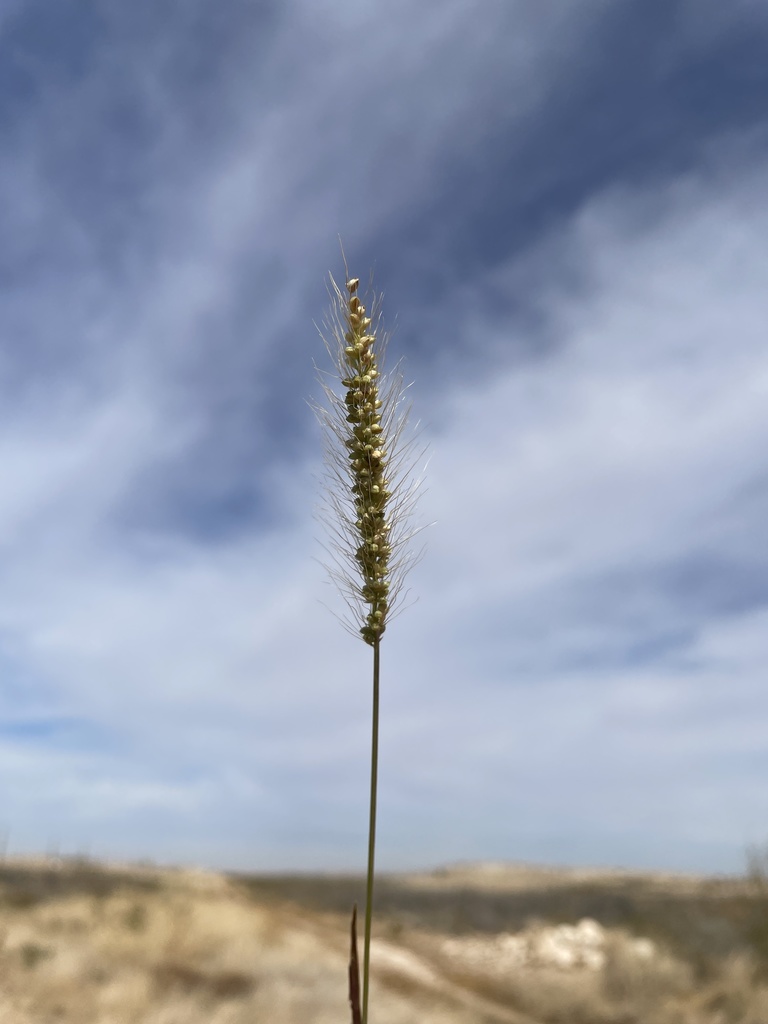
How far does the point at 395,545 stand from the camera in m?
2.54

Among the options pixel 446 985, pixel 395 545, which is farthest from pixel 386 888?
pixel 395 545

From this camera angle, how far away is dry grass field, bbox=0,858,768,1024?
5082 millimetres

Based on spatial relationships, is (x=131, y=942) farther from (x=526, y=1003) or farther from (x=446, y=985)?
(x=526, y=1003)

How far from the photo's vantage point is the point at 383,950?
6.30m

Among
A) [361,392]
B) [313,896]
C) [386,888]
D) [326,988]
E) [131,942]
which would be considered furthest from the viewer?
[386,888]

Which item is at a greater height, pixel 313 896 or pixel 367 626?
pixel 367 626

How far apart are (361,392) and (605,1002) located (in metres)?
4.97

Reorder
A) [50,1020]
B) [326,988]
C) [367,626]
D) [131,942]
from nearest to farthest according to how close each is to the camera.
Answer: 1. [367,626]
2. [50,1020]
3. [326,988]
4. [131,942]

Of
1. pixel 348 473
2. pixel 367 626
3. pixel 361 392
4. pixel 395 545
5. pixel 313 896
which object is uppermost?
pixel 361 392

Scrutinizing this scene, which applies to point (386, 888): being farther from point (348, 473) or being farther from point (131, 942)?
point (348, 473)

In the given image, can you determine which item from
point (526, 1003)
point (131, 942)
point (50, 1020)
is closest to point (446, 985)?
point (526, 1003)

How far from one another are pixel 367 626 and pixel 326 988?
159 inches

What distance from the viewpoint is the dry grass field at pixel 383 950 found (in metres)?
5.08

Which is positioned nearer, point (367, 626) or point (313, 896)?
point (367, 626)
